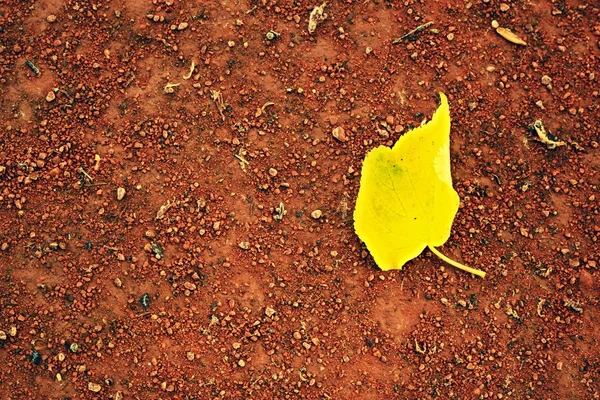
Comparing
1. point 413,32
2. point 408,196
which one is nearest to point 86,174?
point 408,196

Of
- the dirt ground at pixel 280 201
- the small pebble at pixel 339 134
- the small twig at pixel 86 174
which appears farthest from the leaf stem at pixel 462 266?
the small twig at pixel 86 174

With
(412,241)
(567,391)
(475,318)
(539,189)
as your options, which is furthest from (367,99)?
(567,391)

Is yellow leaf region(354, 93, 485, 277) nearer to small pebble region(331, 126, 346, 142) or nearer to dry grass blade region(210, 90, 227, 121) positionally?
small pebble region(331, 126, 346, 142)

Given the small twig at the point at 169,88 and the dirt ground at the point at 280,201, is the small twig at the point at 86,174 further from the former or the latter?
the small twig at the point at 169,88

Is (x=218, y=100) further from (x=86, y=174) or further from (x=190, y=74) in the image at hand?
(x=86, y=174)

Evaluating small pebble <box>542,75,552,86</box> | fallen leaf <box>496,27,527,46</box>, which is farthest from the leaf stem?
fallen leaf <box>496,27,527,46</box>

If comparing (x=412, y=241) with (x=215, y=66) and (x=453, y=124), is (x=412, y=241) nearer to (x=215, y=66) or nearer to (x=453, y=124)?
(x=453, y=124)
